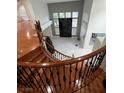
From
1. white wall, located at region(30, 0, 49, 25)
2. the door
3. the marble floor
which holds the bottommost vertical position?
the marble floor

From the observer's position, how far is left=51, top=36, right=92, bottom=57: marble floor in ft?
32.4

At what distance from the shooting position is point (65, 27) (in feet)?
39.8

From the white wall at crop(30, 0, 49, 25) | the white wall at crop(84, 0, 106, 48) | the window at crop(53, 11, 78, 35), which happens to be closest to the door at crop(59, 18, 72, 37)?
the window at crop(53, 11, 78, 35)

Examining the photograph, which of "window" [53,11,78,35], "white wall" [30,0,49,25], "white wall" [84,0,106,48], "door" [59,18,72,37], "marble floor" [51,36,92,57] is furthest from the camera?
"door" [59,18,72,37]

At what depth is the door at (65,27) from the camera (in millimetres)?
11766

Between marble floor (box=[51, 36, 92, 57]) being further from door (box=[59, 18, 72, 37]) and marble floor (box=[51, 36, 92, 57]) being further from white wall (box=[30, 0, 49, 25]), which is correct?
white wall (box=[30, 0, 49, 25])

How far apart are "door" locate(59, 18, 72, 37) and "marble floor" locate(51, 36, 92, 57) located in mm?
378

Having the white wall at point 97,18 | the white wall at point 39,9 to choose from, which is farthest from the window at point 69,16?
the white wall at point 97,18
